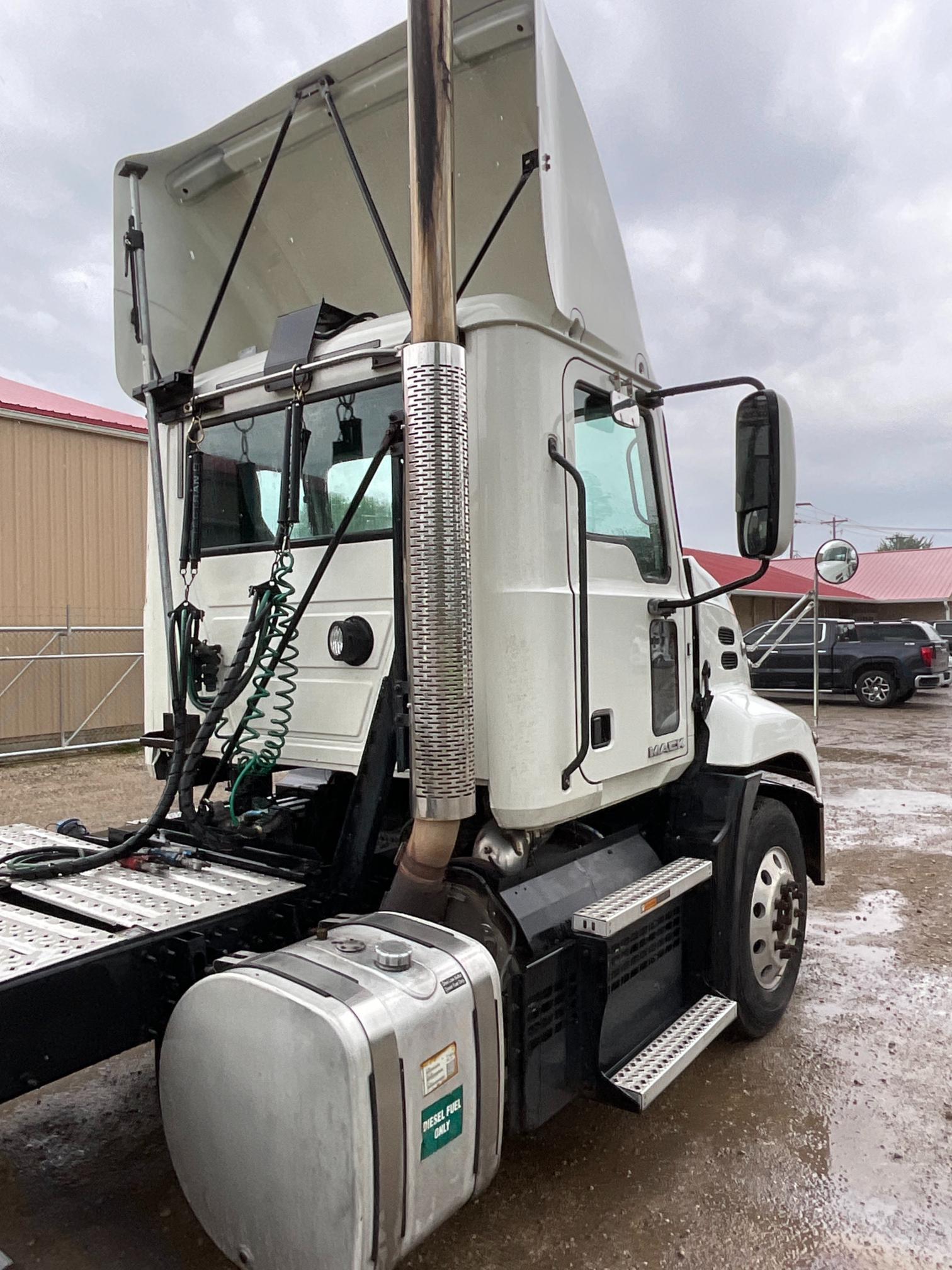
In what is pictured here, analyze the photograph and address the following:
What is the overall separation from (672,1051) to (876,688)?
683 inches

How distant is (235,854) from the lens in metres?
3.34

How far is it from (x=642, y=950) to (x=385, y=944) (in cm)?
128

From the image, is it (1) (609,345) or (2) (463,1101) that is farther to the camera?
(1) (609,345)

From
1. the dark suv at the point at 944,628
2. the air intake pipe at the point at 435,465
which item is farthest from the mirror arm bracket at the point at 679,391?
the dark suv at the point at 944,628

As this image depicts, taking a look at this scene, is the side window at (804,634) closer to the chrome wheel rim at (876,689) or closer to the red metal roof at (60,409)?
the chrome wheel rim at (876,689)

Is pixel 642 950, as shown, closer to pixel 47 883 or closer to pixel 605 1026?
pixel 605 1026

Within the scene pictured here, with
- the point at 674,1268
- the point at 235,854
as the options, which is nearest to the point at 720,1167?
the point at 674,1268

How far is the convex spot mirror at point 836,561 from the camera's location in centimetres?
554

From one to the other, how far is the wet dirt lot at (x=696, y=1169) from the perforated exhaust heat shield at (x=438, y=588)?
1417mm

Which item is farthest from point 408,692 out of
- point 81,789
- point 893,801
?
point 893,801

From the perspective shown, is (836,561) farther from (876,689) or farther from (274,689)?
(876,689)

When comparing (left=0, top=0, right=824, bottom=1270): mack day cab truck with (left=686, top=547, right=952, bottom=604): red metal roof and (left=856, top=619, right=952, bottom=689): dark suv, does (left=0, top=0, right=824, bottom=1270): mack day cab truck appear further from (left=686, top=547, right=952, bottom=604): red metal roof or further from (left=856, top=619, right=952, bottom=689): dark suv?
(left=686, top=547, right=952, bottom=604): red metal roof

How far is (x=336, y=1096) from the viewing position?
6.44ft

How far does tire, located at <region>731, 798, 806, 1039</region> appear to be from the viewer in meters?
3.71
